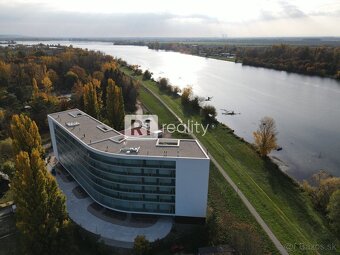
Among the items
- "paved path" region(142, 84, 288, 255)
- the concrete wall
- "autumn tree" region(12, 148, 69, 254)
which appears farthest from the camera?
the concrete wall

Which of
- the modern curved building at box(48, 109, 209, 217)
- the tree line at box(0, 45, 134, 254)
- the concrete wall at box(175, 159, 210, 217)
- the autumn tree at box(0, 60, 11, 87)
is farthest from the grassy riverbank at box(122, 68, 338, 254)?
the autumn tree at box(0, 60, 11, 87)

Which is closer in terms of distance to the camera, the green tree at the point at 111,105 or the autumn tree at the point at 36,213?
the autumn tree at the point at 36,213

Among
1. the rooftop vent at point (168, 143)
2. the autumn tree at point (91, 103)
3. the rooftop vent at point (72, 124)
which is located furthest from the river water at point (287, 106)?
the rooftop vent at point (72, 124)

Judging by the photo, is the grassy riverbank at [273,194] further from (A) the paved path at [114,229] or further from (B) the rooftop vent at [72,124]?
(B) the rooftop vent at [72,124]

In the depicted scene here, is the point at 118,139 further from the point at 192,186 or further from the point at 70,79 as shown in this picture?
the point at 70,79

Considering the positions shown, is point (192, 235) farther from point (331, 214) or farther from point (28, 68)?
point (28, 68)

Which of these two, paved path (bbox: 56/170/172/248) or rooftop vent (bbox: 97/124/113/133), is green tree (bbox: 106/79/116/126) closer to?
rooftop vent (bbox: 97/124/113/133)

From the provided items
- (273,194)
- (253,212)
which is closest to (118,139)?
(253,212)

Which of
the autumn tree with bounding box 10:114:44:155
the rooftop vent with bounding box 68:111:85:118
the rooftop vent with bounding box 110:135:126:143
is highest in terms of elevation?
the rooftop vent with bounding box 68:111:85:118
